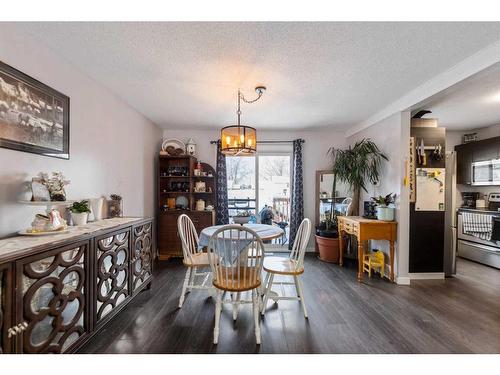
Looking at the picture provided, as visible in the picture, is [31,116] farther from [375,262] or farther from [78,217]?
[375,262]

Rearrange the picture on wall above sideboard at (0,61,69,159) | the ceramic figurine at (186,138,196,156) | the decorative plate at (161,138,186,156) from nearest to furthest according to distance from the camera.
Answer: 1. the picture on wall above sideboard at (0,61,69,159)
2. the decorative plate at (161,138,186,156)
3. the ceramic figurine at (186,138,196,156)

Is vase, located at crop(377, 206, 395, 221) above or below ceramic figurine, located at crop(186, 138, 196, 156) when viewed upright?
below

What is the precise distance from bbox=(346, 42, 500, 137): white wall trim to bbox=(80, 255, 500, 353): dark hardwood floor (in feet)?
7.44

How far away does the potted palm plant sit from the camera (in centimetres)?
347

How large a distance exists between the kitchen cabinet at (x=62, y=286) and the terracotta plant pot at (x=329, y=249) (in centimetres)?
293

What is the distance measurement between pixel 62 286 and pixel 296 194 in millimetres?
3566

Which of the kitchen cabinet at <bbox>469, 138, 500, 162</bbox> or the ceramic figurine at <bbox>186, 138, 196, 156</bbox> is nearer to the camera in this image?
the kitchen cabinet at <bbox>469, 138, 500, 162</bbox>

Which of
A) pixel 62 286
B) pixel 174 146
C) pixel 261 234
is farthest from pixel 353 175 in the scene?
pixel 62 286

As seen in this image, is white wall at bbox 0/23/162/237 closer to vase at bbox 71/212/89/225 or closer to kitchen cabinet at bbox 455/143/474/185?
vase at bbox 71/212/89/225

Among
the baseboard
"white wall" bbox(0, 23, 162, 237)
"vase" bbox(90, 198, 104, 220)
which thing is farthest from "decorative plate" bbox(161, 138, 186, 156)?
the baseboard

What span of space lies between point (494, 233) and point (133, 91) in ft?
18.2

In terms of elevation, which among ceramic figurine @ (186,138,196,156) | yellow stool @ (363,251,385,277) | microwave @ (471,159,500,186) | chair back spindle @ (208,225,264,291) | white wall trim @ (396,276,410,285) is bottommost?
white wall trim @ (396,276,410,285)

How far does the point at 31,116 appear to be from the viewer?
1654 mm
